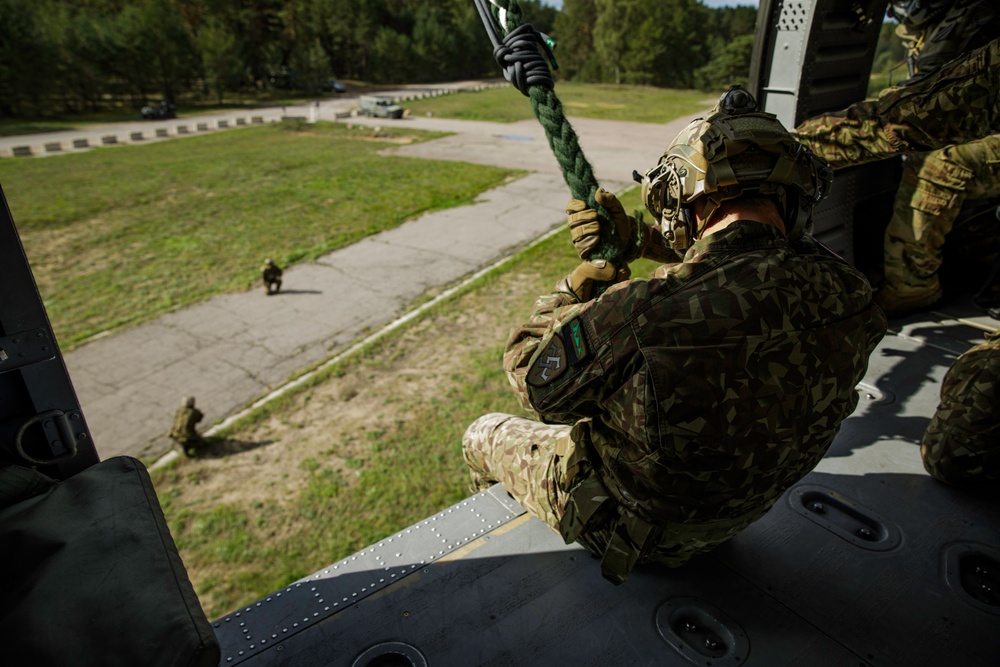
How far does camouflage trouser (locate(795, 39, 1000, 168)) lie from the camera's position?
2422 mm

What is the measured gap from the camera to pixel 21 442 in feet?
5.21

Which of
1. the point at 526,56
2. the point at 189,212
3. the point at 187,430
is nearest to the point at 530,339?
the point at 526,56

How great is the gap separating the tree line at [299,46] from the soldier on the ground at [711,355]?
3498cm

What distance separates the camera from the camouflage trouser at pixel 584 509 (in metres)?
1.78

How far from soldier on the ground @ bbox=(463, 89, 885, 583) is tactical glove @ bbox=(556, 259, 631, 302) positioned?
0.63ft

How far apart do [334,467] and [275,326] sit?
9.91 ft

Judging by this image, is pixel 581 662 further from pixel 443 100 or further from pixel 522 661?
pixel 443 100

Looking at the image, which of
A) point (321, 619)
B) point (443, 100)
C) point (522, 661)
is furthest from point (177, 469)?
point (443, 100)

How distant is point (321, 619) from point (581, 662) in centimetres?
78

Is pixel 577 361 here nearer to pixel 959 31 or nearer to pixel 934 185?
pixel 934 185

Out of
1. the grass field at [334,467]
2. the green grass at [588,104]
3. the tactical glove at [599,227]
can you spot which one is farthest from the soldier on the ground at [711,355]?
the green grass at [588,104]

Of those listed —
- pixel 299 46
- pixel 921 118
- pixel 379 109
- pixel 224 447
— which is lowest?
pixel 224 447

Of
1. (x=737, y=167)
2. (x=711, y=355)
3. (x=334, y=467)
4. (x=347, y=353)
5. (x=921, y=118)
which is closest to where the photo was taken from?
(x=711, y=355)

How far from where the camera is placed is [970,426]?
7.31 ft
